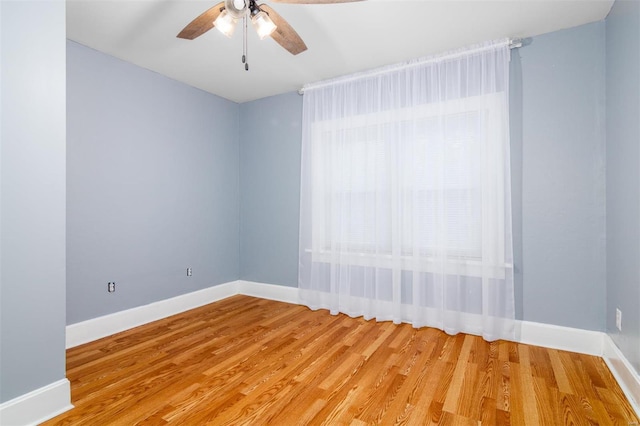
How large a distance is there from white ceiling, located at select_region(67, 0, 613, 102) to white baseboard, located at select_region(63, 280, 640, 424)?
249cm

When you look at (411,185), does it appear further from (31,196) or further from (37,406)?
(37,406)

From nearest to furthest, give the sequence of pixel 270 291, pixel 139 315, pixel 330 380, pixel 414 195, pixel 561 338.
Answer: pixel 330 380 → pixel 561 338 → pixel 414 195 → pixel 139 315 → pixel 270 291

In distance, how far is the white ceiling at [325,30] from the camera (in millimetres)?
2305

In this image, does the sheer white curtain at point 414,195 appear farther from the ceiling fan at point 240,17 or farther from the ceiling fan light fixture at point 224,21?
the ceiling fan light fixture at point 224,21

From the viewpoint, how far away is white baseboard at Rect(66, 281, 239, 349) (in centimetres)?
275

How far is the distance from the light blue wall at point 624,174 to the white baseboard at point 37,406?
3.34 metres

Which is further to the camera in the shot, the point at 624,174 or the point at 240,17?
the point at 624,174

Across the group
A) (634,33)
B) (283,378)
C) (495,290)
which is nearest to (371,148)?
(495,290)

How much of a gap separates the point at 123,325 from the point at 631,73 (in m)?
4.51

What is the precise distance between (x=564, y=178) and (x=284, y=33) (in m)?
2.47

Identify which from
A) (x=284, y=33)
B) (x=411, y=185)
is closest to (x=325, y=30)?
(x=284, y=33)

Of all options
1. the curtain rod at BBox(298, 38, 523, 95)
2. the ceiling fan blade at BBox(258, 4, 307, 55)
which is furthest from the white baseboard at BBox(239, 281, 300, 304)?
the ceiling fan blade at BBox(258, 4, 307, 55)

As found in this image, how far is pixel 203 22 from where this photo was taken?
1944mm

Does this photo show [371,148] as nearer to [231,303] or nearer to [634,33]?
[634,33]
